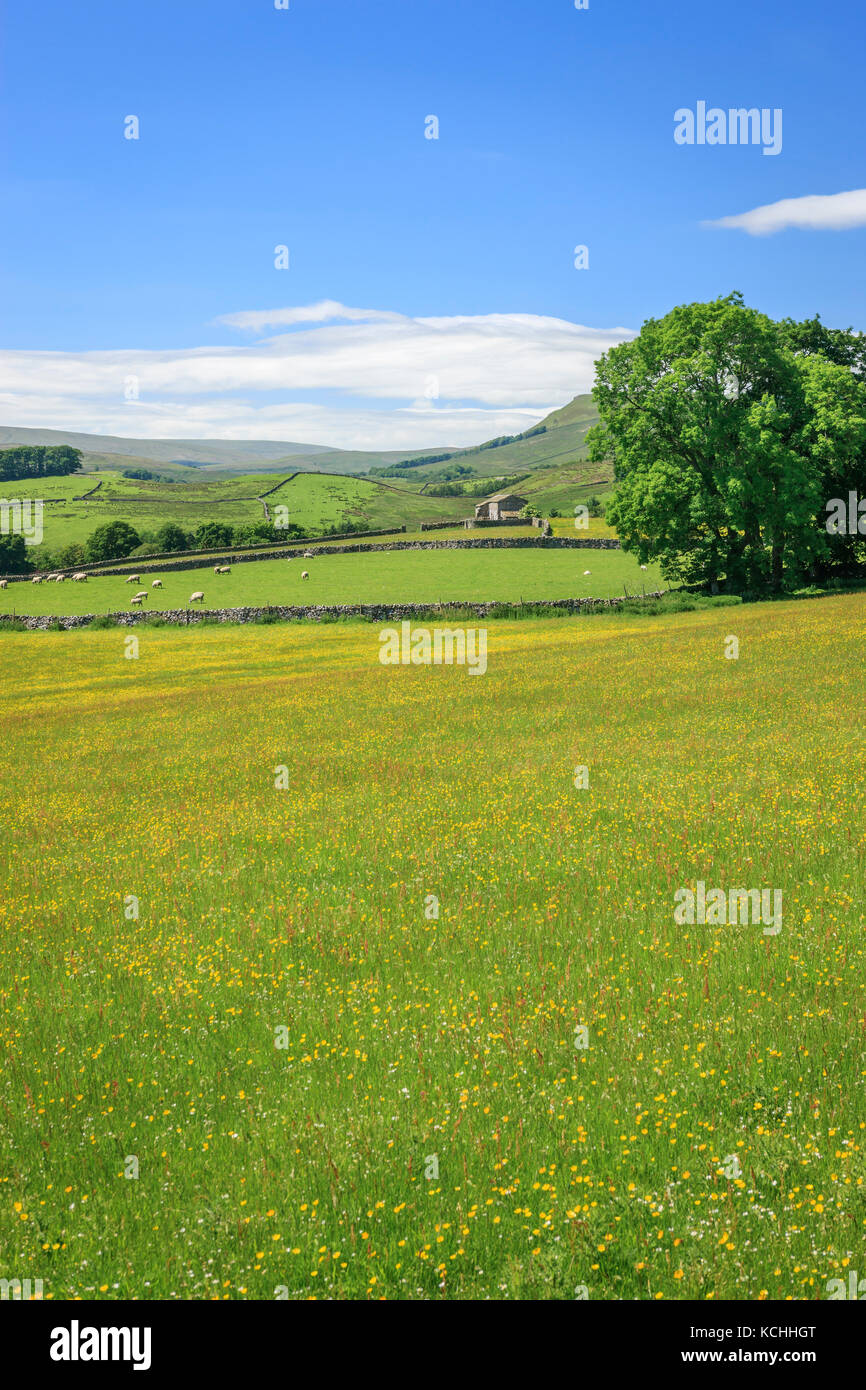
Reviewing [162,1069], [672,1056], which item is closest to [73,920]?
[162,1069]

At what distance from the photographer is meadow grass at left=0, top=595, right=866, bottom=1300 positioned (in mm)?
6199

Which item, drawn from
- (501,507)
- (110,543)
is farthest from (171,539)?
(501,507)

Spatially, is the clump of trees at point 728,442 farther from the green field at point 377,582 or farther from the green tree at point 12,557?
the green tree at point 12,557

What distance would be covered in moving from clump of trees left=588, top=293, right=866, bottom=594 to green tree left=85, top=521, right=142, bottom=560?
86187 millimetres

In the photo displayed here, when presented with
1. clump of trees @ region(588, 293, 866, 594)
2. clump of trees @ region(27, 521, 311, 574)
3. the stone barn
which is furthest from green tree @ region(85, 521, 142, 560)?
clump of trees @ region(588, 293, 866, 594)

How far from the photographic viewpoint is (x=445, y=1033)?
893 cm

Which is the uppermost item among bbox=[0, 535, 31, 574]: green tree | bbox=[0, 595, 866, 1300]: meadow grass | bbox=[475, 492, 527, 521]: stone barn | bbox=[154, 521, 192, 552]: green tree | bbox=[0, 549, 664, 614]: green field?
bbox=[475, 492, 527, 521]: stone barn

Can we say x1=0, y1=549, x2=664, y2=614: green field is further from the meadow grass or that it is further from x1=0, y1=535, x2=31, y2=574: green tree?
the meadow grass

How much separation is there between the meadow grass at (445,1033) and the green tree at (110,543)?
381 ft

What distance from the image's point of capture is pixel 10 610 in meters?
87.2

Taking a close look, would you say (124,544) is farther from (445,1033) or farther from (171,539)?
(445,1033)

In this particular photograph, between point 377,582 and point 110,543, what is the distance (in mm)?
62363

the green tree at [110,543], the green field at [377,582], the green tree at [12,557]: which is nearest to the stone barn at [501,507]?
the green field at [377,582]
